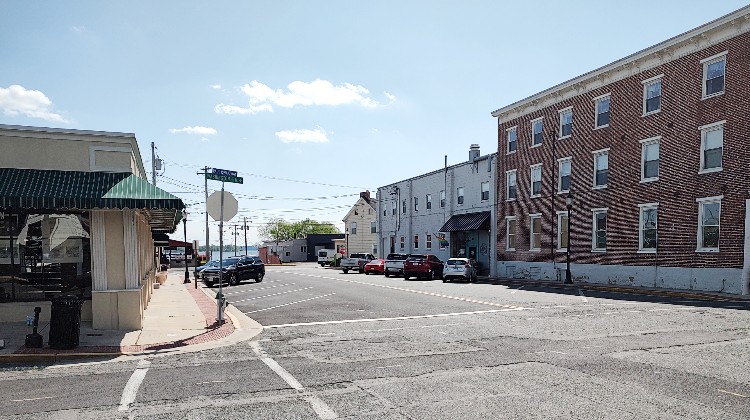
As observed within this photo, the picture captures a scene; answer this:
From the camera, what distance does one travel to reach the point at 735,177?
21719mm

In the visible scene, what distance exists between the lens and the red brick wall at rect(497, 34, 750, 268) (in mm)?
21844

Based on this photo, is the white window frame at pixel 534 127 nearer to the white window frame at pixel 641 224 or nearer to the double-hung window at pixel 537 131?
the double-hung window at pixel 537 131

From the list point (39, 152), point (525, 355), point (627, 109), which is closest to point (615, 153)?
→ point (627, 109)

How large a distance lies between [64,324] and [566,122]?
2915 centimetres

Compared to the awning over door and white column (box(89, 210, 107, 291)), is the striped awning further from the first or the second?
the awning over door

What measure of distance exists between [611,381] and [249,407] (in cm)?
495

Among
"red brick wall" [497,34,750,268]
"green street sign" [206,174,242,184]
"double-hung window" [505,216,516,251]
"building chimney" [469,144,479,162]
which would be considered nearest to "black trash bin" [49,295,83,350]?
"green street sign" [206,174,242,184]

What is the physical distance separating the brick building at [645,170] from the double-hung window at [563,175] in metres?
0.06

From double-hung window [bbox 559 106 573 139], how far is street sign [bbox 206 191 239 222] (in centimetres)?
2442

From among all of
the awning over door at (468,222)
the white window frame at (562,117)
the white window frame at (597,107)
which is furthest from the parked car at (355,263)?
the white window frame at (597,107)

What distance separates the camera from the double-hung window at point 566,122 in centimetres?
3136

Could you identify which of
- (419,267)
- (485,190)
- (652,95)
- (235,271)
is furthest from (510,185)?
(235,271)

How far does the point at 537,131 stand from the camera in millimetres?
34031

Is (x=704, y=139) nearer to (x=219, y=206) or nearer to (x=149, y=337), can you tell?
(x=219, y=206)
